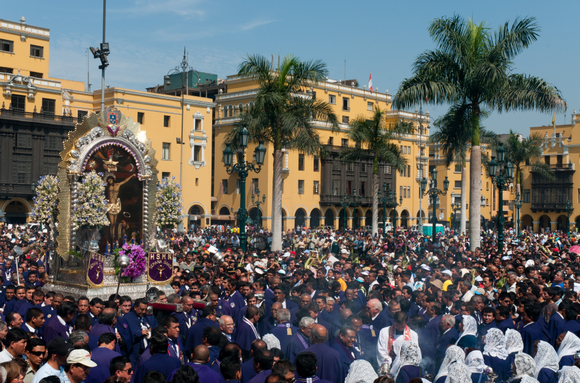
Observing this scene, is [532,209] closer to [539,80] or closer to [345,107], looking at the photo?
[345,107]

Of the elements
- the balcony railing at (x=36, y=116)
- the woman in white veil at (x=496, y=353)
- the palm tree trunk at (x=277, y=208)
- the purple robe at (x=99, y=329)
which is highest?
the balcony railing at (x=36, y=116)

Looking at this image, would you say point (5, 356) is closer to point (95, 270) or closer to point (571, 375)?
point (571, 375)

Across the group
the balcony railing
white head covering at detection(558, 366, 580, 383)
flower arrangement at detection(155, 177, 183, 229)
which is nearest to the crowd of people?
white head covering at detection(558, 366, 580, 383)

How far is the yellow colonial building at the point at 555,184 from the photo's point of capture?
2869 inches

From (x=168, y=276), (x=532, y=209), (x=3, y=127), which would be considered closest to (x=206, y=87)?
(x=3, y=127)

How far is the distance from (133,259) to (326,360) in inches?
396

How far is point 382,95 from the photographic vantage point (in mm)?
65562

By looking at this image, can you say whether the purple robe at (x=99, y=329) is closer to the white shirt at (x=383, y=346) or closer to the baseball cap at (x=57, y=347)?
the baseball cap at (x=57, y=347)

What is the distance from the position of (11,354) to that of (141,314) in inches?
94.3

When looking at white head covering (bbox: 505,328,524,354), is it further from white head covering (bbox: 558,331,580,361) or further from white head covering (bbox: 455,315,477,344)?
white head covering (bbox: 455,315,477,344)

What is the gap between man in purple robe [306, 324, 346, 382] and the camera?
23.3ft

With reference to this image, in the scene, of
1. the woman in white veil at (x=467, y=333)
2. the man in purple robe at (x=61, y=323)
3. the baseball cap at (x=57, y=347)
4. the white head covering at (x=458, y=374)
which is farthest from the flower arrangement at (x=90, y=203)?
the white head covering at (x=458, y=374)

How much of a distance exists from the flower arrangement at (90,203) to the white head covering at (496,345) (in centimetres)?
1158

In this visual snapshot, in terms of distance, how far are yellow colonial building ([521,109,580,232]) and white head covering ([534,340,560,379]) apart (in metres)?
70.0
